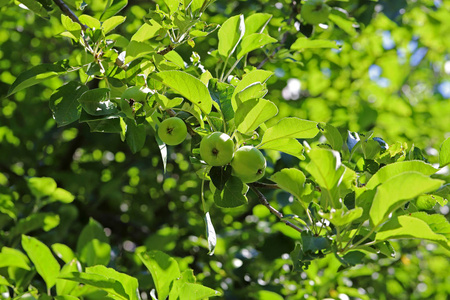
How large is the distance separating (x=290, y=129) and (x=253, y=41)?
1.04 ft

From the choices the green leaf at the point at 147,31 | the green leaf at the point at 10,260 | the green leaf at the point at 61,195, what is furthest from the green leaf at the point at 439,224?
the green leaf at the point at 61,195

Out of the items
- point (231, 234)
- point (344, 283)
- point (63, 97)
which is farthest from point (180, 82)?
point (344, 283)

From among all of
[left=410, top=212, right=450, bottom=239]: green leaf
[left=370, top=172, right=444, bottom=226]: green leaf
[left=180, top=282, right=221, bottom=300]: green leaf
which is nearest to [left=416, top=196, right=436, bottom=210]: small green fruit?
[left=410, top=212, right=450, bottom=239]: green leaf

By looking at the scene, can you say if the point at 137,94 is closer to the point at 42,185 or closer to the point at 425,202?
the point at 425,202

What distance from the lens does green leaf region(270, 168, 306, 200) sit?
87 centimetres

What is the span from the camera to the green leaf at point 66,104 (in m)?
1.04

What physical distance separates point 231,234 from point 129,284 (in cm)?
90

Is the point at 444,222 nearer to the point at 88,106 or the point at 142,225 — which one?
the point at 88,106

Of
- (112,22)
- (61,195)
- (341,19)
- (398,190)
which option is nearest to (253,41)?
(112,22)

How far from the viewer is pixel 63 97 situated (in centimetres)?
106

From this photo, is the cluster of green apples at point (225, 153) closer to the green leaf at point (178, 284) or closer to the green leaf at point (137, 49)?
the green leaf at point (137, 49)

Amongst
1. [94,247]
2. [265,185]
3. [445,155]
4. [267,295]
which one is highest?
[445,155]

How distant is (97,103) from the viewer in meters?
0.95

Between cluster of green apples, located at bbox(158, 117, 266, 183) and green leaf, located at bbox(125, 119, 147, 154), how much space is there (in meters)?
0.15
